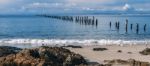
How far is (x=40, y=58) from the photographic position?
23484 mm

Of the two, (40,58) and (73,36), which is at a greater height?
(40,58)

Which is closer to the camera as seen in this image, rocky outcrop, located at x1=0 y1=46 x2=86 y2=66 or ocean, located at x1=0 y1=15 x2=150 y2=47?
rocky outcrop, located at x1=0 y1=46 x2=86 y2=66

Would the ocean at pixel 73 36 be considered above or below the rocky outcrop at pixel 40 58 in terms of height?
below

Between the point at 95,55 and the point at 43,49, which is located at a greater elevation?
the point at 43,49

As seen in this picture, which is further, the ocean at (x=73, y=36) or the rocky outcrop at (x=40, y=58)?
the ocean at (x=73, y=36)

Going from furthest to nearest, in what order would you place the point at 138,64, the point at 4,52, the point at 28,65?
the point at 4,52 → the point at 138,64 → the point at 28,65

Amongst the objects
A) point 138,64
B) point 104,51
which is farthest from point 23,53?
point 104,51

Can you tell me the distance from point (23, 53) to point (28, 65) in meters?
1.63

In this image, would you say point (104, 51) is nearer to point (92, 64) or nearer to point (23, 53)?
point (92, 64)

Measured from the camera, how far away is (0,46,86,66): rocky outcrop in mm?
A: 22047

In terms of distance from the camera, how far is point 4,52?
94.2 feet

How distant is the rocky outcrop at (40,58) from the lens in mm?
22047

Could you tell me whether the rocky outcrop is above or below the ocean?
above

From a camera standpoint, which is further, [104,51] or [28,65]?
[104,51]
